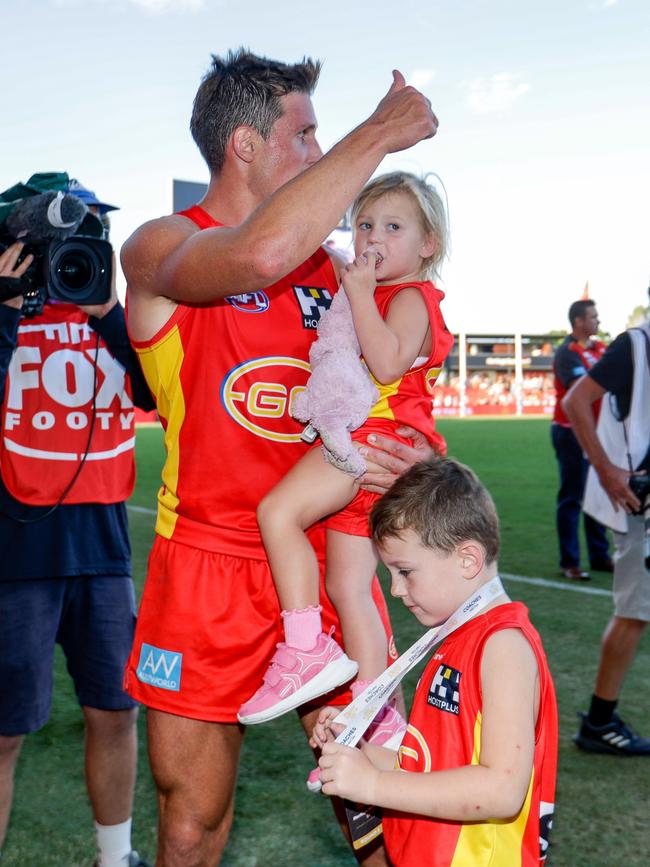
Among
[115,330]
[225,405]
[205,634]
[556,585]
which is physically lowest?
[556,585]

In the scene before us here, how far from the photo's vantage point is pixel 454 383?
69.1 metres

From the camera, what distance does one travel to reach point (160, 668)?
232cm

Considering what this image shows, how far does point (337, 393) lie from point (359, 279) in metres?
0.30

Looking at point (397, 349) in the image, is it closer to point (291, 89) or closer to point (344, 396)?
point (344, 396)

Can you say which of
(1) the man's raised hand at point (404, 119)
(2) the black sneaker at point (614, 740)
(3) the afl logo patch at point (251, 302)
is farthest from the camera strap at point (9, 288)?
(2) the black sneaker at point (614, 740)

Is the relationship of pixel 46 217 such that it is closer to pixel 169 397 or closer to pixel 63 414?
pixel 63 414

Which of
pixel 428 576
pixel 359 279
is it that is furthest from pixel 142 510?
pixel 428 576

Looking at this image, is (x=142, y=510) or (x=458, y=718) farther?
(x=142, y=510)

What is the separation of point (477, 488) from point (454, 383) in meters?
67.8

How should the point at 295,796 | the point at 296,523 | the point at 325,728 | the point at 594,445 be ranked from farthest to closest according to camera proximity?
the point at 594,445 → the point at 295,796 → the point at 296,523 → the point at 325,728

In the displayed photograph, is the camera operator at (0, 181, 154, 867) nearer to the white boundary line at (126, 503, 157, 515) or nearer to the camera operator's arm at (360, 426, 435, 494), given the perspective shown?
the camera operator's arm at (360, 426, 435, 494)

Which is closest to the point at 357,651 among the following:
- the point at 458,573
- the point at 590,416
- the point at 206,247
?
the point at 458,573

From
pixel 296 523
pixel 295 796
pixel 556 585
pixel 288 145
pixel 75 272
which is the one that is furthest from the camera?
pixel 556 585

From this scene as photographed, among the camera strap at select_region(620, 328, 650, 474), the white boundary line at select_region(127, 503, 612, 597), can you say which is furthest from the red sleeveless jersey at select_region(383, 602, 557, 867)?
the white boundary line at select_region(127, 503, 612, 597)
